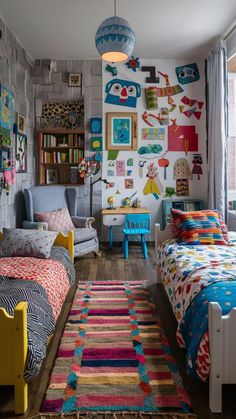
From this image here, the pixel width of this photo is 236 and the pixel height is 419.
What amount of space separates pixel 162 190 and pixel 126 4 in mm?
2606

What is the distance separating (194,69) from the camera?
5141 millimetres

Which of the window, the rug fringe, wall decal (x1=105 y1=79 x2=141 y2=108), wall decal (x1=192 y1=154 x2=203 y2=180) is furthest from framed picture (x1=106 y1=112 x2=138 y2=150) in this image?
the rug fringe

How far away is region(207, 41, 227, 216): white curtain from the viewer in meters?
4.28

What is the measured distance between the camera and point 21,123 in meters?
4.46

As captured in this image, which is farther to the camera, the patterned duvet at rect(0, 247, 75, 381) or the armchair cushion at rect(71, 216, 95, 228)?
the armchair cushion at rect(71, 216, 95, 228)

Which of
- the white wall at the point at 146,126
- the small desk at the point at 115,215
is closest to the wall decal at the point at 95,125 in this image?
the white wall at the point at 146,126

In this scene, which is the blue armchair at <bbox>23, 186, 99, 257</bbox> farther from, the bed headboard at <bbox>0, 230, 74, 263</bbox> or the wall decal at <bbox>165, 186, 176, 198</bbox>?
the wall decal at <bbox>165, 186, 176, 198</bbox>

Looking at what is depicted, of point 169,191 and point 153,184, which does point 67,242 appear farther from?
point 169,191

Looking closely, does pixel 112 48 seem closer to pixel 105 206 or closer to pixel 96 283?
pixel 96 283

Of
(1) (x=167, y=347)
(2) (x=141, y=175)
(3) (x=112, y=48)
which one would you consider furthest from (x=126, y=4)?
(1) (x=167, y=347)

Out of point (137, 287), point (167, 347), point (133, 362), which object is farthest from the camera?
point (137, 287)

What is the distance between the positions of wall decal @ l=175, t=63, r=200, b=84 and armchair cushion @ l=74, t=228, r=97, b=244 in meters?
2.67

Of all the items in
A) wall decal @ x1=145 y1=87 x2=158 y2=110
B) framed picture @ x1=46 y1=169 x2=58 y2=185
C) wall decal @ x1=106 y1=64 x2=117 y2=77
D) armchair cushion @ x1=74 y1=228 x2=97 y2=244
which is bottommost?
armchair cushion @ x1=74 y1=228 x2=97 y2=244

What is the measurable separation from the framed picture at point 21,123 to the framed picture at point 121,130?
122 centimetres
